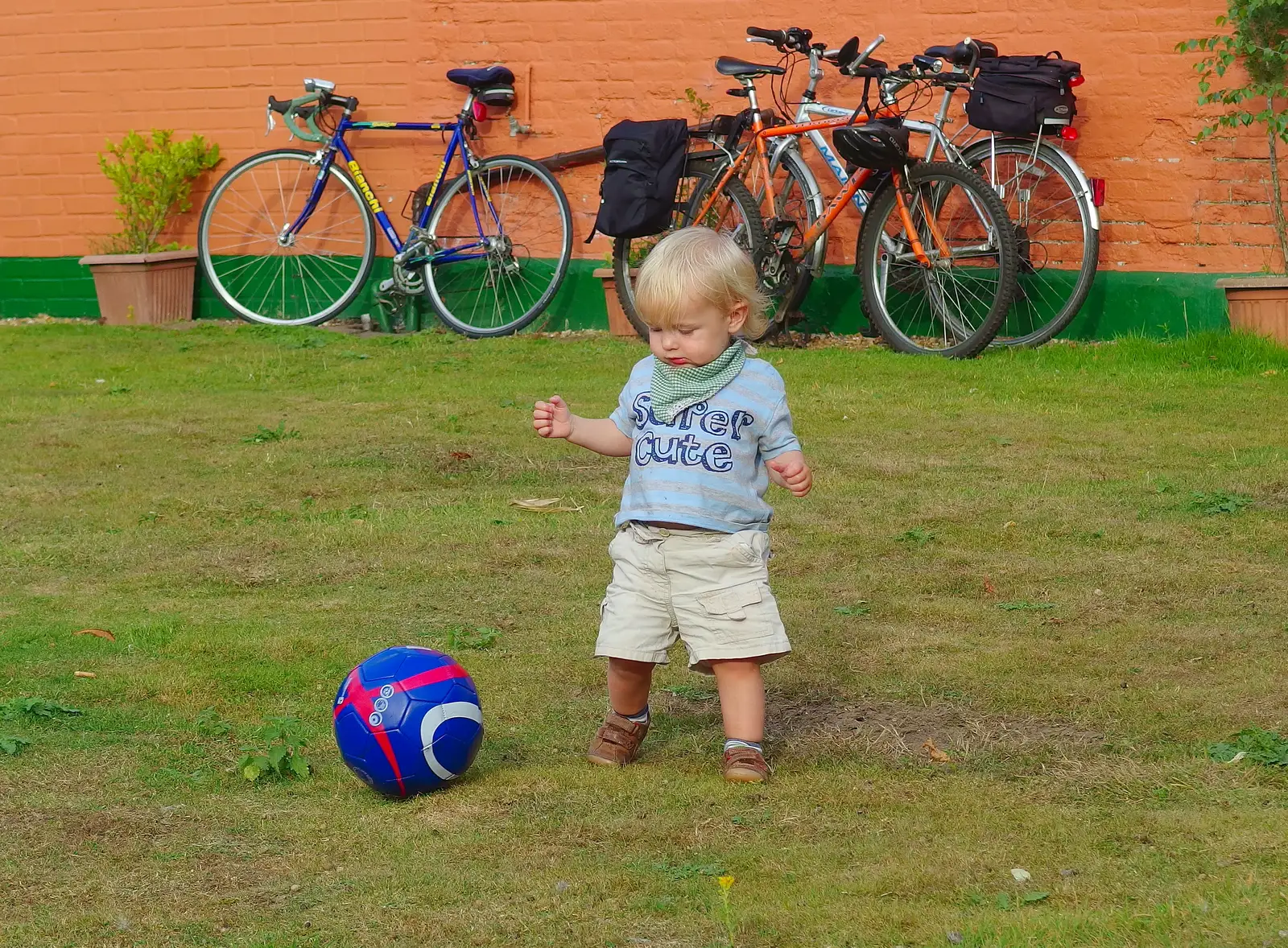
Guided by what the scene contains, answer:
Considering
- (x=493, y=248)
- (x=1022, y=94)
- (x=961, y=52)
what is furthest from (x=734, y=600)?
(x=493, y=248)

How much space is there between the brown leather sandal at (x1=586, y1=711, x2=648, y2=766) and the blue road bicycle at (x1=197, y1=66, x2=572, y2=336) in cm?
683

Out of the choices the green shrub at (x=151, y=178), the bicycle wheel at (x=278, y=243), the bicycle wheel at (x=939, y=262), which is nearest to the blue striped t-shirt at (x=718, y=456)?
the bicycle wheel at (x=939, y=262)

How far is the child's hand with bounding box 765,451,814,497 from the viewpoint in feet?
11.7

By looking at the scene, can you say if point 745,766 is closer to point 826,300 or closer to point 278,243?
point 826,300

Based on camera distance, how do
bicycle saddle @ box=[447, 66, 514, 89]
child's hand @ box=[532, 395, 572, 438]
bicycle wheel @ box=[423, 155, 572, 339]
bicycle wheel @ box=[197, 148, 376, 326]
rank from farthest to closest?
bicycle wheel @ box=[197, 148, 376, 326] → bicycle wheel @ box=[423, 155, 572, 339] → bicycle saddle @ box=[447, 66, 514, 89] → child's hand @ box=[532, 395, 572, 438]

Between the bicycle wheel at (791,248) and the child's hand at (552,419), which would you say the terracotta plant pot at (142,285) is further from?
the child's hand at (552,419)

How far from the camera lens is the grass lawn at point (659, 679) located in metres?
2.92

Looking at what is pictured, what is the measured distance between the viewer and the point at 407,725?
3426 mm

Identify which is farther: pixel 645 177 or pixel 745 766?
pixel 645 177

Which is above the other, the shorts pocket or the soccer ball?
the shorts pocket

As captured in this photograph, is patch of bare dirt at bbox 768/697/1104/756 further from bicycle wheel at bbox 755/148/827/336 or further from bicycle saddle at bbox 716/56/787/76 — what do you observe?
bicycle saddle at bbox 716/56/787/76

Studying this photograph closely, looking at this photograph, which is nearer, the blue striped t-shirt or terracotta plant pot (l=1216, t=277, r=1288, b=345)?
the blue striped t-shirt

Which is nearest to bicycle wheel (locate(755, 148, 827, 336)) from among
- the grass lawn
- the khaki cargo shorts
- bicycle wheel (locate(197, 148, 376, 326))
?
the grass lawn

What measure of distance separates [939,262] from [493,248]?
301 cm
